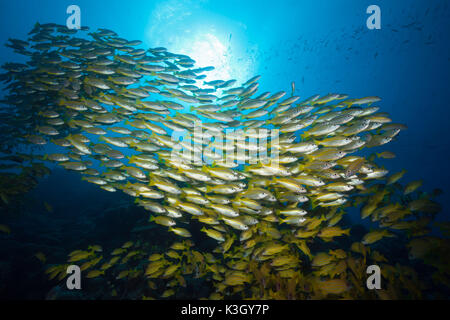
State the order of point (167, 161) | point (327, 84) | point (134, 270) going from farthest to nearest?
1. point (327, 84)
2. point (134, 270)
3. point (167, 161)

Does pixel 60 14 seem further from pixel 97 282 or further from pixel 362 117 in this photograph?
pixel 362 117

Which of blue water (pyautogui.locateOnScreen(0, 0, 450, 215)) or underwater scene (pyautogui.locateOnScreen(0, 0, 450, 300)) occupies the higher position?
blue water (pyautogui.locateOnScreen(0, 0, 450, 215))

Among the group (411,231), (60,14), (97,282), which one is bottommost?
(97,282)

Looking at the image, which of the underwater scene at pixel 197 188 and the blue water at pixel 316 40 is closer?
the underwater scene at pixel 197 188

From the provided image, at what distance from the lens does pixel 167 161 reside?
5129 millimetres

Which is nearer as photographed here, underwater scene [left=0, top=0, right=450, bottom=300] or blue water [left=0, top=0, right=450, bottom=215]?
underwater scene [left=0, top=0, right=450, bottom=300]

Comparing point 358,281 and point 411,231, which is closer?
point 358,281

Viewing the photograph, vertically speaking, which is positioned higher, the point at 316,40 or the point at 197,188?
the point at 316,40

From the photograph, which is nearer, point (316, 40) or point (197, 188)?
point (197, 188)

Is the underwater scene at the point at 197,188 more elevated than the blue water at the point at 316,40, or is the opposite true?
the blue water at the point at 316,40
